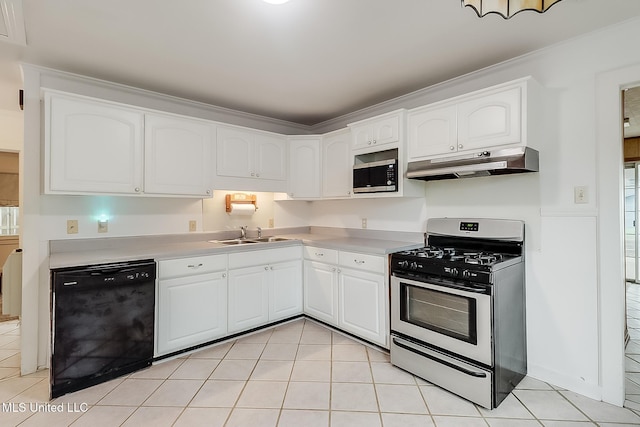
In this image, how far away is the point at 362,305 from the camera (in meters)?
2.83

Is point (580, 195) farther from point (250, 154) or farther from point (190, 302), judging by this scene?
point (190, 302)

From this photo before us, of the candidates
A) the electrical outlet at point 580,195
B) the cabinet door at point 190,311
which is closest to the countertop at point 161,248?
the cabinet door at point 190,311

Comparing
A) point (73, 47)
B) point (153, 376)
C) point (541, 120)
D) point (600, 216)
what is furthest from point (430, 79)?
point (153, 376)

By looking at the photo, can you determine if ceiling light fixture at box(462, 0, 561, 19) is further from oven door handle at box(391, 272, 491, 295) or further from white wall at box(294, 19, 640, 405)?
oven door handle at box(391, 272, 491, 295)

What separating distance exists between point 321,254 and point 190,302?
1.29m

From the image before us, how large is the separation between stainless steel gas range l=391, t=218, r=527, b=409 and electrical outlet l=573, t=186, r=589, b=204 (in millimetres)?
356

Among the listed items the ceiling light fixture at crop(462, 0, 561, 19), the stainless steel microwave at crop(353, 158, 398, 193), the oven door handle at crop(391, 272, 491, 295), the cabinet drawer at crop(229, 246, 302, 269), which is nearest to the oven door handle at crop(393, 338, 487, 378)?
the oven door handle at crop(391, 272, 491, 295)

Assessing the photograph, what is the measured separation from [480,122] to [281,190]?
84.2 inches

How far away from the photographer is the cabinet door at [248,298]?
9.61 ft

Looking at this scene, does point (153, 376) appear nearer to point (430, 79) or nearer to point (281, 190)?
point (281, 190)

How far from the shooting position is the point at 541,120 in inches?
87.5

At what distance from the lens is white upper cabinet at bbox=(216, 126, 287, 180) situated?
3.16 m

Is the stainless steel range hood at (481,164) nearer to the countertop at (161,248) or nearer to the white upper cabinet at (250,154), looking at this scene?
the countertop at (161,248)

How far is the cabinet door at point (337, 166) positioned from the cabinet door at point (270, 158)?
47cm
